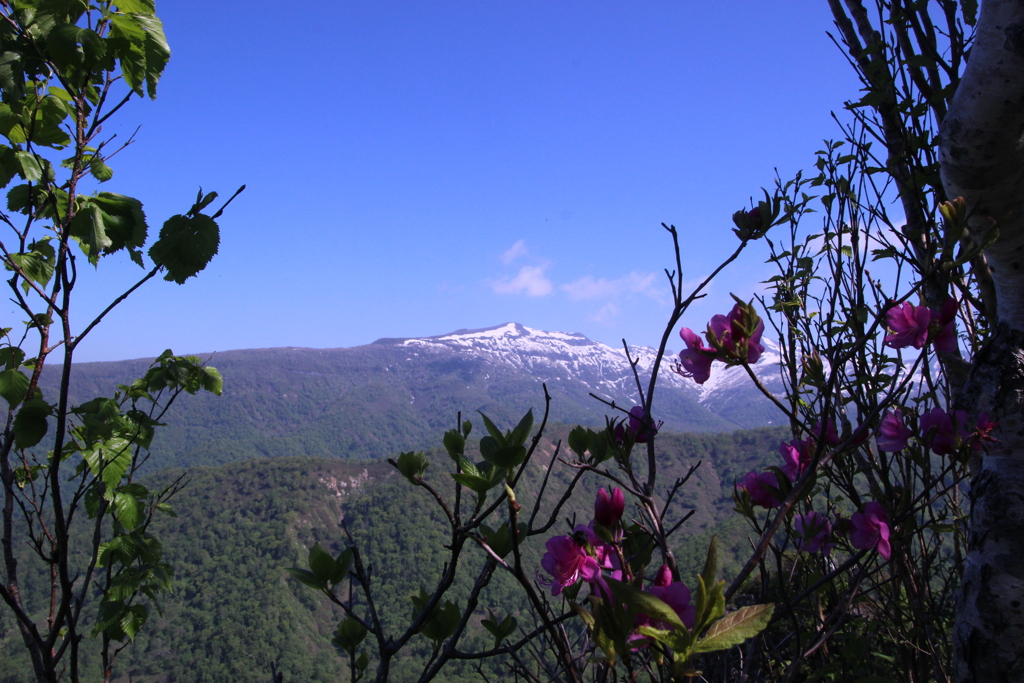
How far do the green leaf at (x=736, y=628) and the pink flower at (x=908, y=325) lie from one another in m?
0.62

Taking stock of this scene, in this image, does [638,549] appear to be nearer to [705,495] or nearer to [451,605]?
[451,605]

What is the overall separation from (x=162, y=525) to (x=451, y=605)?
101922mm

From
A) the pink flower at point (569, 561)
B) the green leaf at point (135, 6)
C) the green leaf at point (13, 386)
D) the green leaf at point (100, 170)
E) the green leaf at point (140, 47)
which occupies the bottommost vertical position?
the pink flower at point (569, 561)

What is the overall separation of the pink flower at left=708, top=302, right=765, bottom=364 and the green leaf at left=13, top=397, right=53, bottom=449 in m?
1.53

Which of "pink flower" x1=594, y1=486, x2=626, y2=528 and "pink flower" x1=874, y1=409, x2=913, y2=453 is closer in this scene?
"pink flower" x1=594, y1=486, x2=626, y2=528

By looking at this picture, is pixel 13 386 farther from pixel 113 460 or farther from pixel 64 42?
pixel 64 42

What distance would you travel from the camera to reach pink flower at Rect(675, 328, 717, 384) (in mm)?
901

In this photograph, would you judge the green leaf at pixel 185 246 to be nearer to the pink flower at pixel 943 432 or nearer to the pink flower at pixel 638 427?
the pink flower at pixel 638 427

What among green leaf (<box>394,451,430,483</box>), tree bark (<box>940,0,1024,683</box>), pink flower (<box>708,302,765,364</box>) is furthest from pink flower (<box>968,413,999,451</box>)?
green leaf (<box>394,451,430,483</box>)

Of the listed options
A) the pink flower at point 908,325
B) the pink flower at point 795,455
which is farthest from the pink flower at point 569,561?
the pink flower at point 908,325

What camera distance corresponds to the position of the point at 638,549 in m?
1.14

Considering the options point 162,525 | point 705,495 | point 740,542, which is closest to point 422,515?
point 162,525

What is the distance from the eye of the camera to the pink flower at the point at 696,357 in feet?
2.96

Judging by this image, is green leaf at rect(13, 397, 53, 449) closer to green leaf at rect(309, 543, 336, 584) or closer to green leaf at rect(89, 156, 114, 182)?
green leaf at rect(89, 156, 114, 182)
